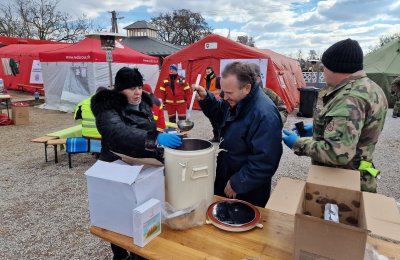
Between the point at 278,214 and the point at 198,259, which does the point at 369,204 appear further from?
the point at 198,259

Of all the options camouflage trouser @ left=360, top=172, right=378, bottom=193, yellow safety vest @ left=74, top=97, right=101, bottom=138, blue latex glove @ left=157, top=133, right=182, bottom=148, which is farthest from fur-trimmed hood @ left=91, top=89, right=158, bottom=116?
yellow safety vest @ left=74, top=97, right=101, bottom=138

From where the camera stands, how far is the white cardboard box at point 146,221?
4.23 ft

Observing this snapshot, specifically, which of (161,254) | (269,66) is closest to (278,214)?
Result: (161,254)

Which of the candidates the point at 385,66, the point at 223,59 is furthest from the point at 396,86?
the point at 223,59

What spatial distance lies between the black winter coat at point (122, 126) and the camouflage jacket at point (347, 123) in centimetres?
92

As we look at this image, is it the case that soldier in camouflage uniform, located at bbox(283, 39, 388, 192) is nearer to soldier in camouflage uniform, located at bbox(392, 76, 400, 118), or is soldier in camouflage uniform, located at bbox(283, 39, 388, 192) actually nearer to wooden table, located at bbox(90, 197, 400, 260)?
wooden table, located at bbox(90, 197, 400, 260)

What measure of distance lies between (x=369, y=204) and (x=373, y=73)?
13.6 meters

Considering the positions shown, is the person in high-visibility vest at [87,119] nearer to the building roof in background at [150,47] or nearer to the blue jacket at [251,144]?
the blue jacket at [251,144]

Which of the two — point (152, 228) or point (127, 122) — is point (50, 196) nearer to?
→ point (127, 122)

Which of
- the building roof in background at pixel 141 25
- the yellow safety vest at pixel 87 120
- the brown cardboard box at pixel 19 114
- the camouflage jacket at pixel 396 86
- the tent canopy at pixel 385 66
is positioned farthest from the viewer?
the building roof in background at pixel 141 25

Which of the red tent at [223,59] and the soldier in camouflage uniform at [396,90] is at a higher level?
the red tent at [223,59]

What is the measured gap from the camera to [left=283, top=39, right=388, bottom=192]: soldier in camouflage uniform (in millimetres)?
1504

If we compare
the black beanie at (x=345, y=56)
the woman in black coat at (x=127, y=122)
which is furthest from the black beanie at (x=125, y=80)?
the black beanie at (x=345, y=56)

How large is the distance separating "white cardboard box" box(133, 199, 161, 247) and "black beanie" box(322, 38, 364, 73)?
4.28 feet
